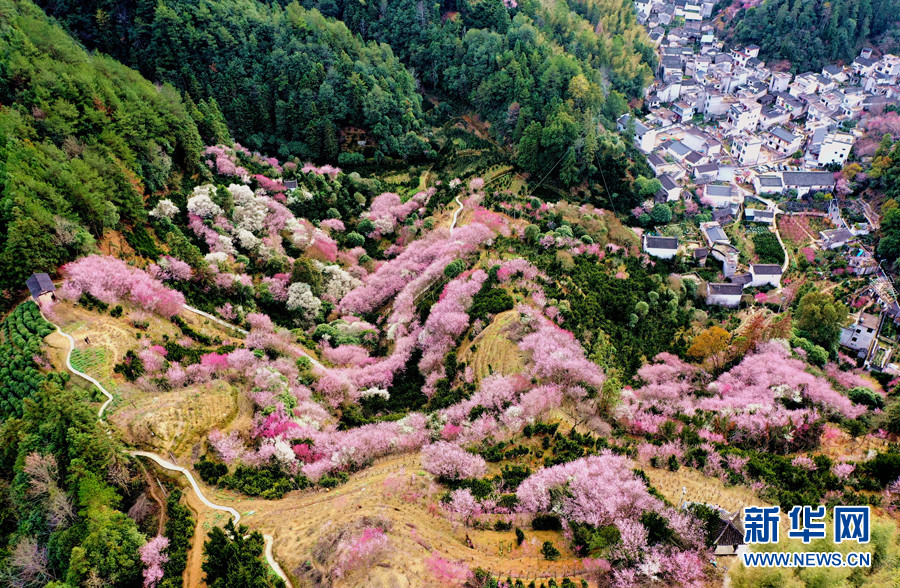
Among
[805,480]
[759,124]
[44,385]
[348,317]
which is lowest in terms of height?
[348,317]

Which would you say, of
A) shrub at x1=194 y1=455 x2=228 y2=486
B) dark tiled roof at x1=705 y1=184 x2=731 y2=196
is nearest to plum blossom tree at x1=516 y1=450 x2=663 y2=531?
shrub at x1=194 y1=455 x2=228 y2=486

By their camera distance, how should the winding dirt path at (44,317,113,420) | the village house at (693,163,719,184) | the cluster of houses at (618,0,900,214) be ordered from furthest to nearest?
the cluster of houses at (618,0,900,214)
the village house at (693,163,719,184)
the winding dirt path at (44,317,113,420)

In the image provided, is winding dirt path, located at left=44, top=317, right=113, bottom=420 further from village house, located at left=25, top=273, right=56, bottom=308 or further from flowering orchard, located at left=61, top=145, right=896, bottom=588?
village house, located at left=25, top=273, right=56, bottom=308

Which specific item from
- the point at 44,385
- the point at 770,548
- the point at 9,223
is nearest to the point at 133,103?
the point at 9,223

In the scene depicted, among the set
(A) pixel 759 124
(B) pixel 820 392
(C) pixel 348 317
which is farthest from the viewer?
(A) pixel 759 124

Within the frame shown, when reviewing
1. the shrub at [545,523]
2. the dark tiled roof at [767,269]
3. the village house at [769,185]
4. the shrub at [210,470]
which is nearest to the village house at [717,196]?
the village house at [769,185]

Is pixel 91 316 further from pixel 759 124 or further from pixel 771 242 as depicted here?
pixel 759 124

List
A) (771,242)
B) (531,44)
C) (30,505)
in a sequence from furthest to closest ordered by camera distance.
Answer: (531,44), (771,242), (30,505)
